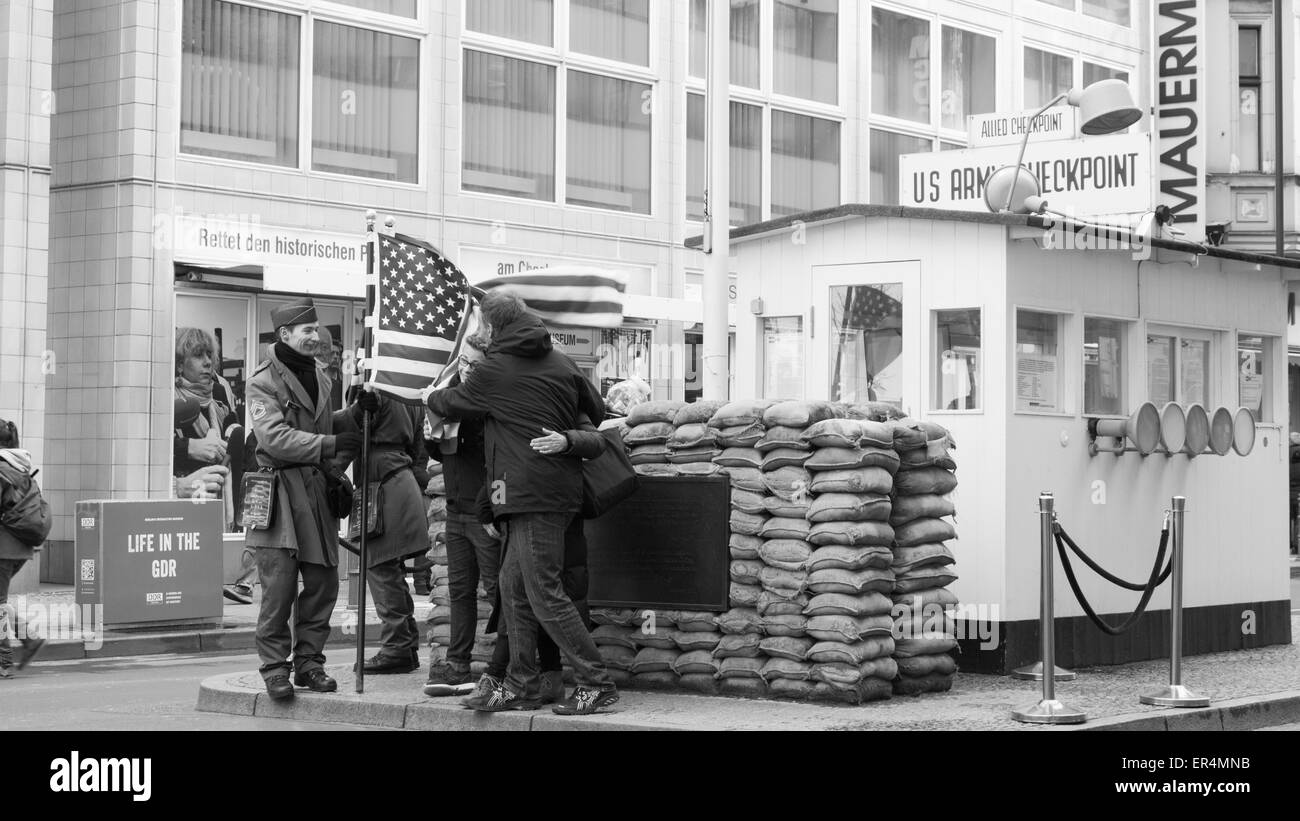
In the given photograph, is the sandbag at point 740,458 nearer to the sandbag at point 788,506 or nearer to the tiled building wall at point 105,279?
the sandbag at point 788,506

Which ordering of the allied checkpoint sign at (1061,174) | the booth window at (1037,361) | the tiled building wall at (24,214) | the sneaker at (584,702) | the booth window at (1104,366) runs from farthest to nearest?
the tiled building wall at (24,214)
the allied checkpoint sign at (1061,174)
the booth window at (1104,366)
the booth window at (1037,361)
the sneaker at (584,702)

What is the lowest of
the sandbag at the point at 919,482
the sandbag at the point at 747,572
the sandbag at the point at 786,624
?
the sandbag at the point at 786,624

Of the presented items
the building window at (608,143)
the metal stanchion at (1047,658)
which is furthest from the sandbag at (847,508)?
the building window at (608,143)

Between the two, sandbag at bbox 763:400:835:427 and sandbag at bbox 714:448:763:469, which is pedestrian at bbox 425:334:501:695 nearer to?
sandbag at bbox 714:448:763:469

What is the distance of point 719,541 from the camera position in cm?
994

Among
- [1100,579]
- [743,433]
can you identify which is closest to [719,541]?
[743,433]

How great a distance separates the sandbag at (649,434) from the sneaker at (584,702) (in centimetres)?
184

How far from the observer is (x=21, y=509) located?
13.1 metres

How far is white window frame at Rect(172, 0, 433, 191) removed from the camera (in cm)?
2094

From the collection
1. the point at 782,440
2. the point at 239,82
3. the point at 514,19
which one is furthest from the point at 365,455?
the point at 514,19

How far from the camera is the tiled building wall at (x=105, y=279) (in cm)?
2008

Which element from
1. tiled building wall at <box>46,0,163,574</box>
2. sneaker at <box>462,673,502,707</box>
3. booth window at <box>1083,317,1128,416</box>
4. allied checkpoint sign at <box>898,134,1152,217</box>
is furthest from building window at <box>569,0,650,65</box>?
sneaker at <box>462,673,502,707</box>

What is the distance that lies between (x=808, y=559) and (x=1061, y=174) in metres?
4.97

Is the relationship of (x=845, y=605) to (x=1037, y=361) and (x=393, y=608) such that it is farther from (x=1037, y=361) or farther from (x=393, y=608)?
(x=393, y=608)
